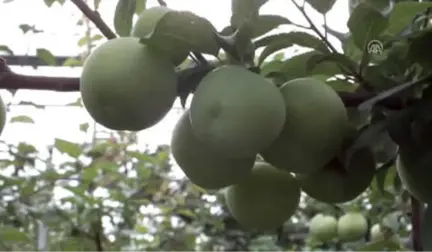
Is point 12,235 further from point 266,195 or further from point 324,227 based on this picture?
point 324,227

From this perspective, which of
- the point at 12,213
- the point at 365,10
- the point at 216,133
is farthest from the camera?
the point at 12,213

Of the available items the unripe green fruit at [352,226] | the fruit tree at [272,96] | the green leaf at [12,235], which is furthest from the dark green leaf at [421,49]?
the unripe green fruit at [352,226]

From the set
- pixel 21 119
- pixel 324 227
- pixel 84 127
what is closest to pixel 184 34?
pixel 21 119

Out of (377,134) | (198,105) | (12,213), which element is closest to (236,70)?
(198,105)

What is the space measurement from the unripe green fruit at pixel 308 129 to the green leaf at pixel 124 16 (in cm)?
24

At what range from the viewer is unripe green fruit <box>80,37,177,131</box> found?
0.62 meters

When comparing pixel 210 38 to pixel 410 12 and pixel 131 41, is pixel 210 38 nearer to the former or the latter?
pixel 131 41

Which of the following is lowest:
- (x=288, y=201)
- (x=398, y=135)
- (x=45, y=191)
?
(x=45, y=191)

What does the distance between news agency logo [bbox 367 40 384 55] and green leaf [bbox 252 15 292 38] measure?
0.10 m

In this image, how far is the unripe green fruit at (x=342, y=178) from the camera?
728 millimetres

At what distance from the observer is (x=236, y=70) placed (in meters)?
0.62

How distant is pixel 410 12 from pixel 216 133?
0.30 m

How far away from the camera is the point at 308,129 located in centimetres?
65

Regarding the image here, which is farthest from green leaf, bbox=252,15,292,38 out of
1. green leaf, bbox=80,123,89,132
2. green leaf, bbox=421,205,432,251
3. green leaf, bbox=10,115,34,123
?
green leaf, bbox=80,123,89,132
